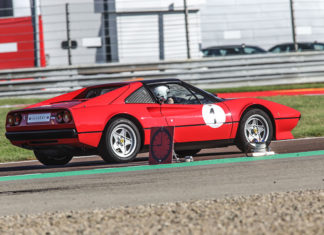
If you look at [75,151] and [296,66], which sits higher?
[296,66]

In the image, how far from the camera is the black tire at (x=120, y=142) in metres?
8.06

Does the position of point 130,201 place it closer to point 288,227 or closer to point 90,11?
point 288,227

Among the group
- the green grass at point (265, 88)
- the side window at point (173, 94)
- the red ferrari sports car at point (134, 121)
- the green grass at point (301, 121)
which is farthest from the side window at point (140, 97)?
the green grass at point (265, 88)

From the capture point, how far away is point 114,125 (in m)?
8.09

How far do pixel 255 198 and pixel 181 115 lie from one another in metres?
3.18

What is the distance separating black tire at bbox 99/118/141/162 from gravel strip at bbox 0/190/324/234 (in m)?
2.76

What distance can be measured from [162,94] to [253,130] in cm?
126

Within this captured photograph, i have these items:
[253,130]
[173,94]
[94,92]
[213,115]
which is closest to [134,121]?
[173,94]

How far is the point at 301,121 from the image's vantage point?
12.9 metres

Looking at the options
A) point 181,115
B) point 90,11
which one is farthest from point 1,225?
point 90,11

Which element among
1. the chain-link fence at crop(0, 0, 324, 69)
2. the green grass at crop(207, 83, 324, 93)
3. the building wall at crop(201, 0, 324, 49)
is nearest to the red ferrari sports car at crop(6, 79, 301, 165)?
the chain-link fence at crop(0, 0, 324, 69)

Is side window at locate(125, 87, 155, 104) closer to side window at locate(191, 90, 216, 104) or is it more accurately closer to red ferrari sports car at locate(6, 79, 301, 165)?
red ferrari sports car at locate(6, 79, 301, 165)

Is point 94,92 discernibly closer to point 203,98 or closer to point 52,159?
point 52,159

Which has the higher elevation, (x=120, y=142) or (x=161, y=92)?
(x=161, y=92)
